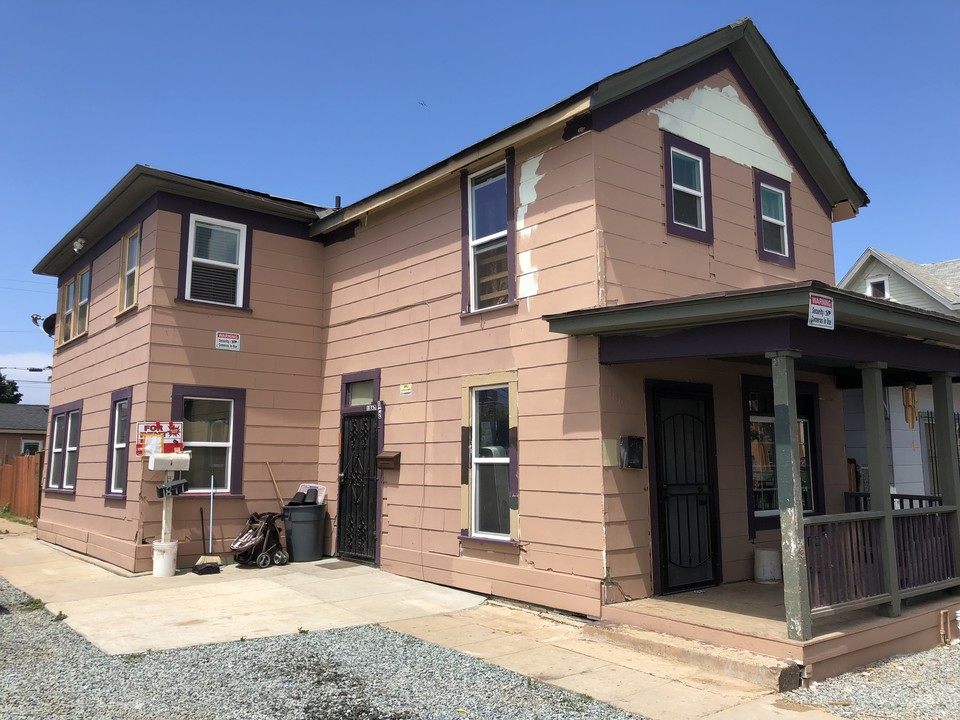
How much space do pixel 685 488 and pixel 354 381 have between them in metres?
5.17

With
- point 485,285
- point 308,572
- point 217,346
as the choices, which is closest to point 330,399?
point 217,346

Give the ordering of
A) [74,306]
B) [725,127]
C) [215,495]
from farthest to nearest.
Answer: [74,306], [215,495], [725,127]

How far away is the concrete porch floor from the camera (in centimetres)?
582

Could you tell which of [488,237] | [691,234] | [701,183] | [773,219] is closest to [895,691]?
[691,234]

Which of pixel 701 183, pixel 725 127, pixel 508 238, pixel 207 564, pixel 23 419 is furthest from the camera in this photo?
pixel 23 419

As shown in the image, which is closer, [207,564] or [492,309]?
[492,309]

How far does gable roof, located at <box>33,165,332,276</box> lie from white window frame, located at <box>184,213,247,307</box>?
300 millimetres

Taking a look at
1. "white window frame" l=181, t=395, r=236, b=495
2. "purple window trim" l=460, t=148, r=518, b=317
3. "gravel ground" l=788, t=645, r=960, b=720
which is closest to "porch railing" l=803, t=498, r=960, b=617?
"gravel ground" l=788, t=645, r=960, b=720

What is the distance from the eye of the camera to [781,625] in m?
6.34

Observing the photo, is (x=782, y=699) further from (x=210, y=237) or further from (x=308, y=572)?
(x=210, y=237)

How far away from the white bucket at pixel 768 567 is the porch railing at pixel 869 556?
4.89 feet

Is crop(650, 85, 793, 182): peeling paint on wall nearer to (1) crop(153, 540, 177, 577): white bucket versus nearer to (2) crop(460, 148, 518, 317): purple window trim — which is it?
(2) crop(460, 148, 518, 317): purple window trim

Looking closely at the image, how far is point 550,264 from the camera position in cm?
822

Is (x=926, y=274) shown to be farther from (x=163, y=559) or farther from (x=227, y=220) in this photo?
(x=163, y=559)
